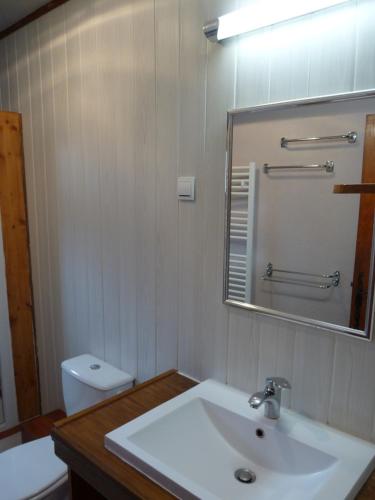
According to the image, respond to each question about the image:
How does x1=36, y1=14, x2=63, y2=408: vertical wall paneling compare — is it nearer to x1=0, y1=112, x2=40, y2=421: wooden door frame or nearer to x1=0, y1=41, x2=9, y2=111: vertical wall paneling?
x1=0, y1=112, x2=40, y2=421: wooden door frame

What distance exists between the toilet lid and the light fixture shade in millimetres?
1755

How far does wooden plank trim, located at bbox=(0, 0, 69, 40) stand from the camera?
1845 millimetres

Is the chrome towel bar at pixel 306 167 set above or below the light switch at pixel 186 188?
above

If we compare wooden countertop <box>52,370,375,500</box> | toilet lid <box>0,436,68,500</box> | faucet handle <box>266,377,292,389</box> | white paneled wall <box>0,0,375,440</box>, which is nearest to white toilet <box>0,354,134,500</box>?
toilet lid <box>0,436,68,500</box>

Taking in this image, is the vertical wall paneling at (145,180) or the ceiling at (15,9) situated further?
the ceiling at (15,9)

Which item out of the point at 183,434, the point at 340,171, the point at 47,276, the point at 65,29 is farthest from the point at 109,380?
the point at 65,29

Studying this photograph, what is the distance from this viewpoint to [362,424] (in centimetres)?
107

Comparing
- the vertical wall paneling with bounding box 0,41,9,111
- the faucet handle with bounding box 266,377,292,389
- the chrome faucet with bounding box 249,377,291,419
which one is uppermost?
the vertical wall paneling with bounding box 0,41,9,111

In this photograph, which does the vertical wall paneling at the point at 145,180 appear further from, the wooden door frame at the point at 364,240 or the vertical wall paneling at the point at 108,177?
the wooden door frame at the point at 364,240

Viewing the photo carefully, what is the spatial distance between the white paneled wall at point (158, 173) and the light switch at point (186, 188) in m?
0.03

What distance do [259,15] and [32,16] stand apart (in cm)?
146

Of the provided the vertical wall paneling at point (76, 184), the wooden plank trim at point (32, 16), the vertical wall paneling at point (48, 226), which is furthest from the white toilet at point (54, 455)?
the wooden plank trim at point (32, 16)

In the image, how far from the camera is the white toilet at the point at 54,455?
1.52 metres

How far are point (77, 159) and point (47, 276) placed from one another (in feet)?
2.44
